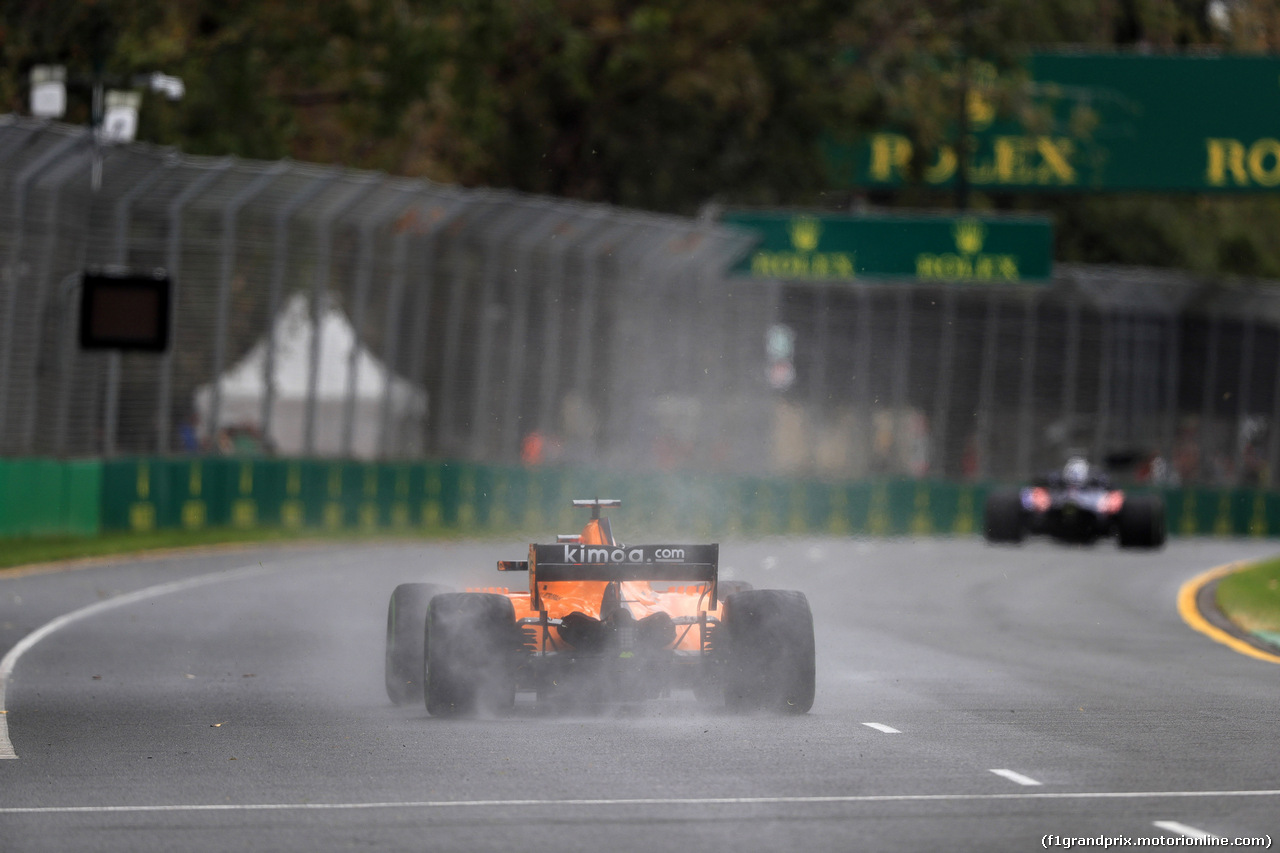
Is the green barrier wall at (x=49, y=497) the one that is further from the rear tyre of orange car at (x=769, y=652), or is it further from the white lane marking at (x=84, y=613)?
the rear tyre of orange car at (x=769, y=652)

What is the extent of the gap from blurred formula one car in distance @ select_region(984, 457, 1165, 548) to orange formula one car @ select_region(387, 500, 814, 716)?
2199 centimetres

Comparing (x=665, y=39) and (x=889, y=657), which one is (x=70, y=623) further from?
(x=665, y=39)

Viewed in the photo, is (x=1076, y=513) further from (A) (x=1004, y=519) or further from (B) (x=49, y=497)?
(B) (x=49, y=497)

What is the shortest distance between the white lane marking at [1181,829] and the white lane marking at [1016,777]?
108 cm

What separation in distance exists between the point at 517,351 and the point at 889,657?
22918mm

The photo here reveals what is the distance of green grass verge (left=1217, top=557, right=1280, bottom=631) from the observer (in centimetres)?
2020

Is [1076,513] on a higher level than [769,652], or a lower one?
lower

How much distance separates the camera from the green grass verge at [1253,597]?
2020 cm

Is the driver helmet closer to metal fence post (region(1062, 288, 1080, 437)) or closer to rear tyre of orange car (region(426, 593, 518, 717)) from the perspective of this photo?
metal fence post (region(1062, 288, 1080, 437))

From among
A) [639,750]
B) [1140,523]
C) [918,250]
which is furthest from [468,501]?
[639,750]

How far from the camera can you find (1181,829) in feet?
27.6

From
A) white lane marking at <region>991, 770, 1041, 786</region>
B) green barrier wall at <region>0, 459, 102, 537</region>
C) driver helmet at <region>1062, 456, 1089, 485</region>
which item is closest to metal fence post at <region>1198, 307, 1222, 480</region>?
driver helmet at <region>1062, 456, 1089, 485</region>

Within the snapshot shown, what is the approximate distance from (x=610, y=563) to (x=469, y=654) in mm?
851

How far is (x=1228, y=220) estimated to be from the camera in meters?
60.1
